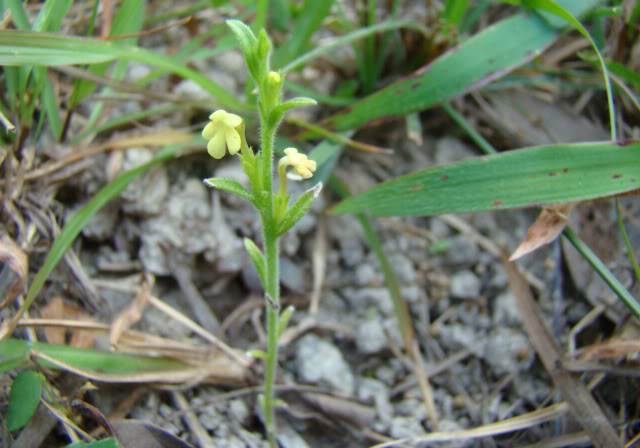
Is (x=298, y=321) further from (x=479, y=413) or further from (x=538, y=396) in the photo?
(x=538, y=396)

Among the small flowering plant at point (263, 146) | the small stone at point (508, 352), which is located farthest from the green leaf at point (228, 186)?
the small stone at point (508, 352)

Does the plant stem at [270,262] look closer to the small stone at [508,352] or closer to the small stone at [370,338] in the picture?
the small stone at [370,338]

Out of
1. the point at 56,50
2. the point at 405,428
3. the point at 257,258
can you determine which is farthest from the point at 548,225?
the point at 56,50

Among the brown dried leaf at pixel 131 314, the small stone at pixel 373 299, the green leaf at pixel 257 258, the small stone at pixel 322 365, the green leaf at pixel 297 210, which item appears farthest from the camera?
the small stone at pixel 373 299

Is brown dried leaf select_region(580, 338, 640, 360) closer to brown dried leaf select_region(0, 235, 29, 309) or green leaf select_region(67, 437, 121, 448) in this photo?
green leaf select_region(67, 437, 121, 448)

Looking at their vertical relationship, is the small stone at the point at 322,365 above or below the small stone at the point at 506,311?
below

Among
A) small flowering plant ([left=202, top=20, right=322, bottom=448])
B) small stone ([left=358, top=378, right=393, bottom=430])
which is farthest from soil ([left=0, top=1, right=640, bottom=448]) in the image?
small flowering plant ([left=202, top=20, right=322, bottom=448])
